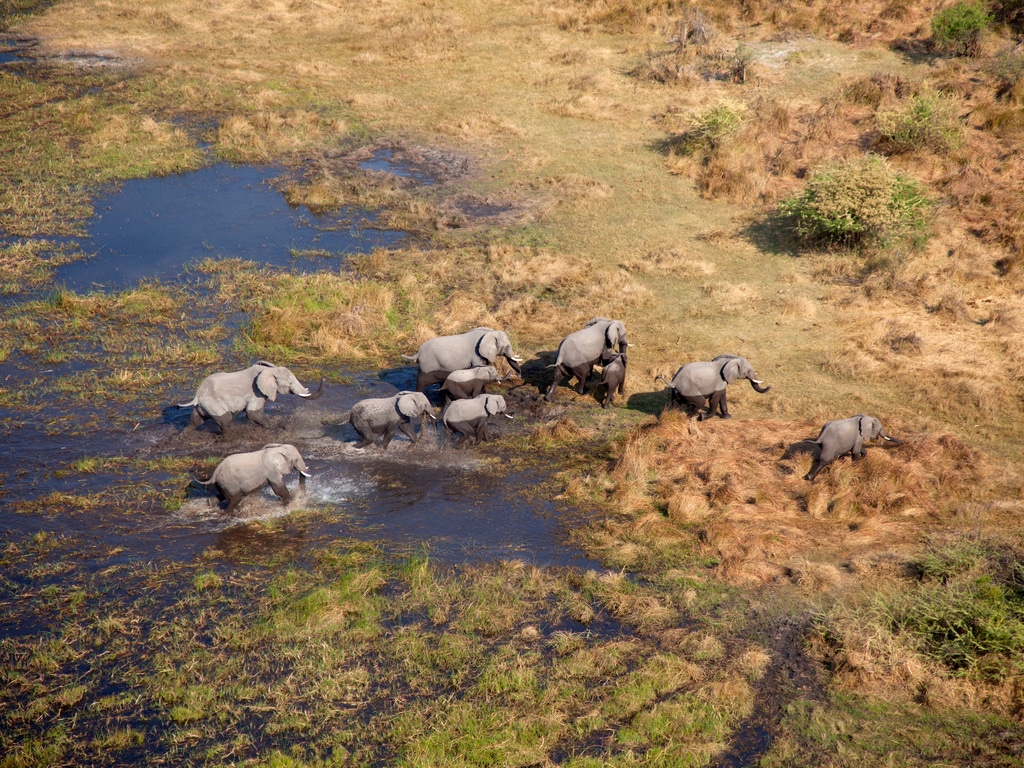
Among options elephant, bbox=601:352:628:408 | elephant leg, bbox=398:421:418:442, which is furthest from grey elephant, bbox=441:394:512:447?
elephant, bbox=601:352:628:408

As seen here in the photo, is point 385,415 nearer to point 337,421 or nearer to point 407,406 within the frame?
point 407,406

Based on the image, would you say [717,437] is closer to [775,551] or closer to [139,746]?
[775,551]

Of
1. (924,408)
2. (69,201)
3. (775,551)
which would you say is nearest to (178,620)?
(775,551)

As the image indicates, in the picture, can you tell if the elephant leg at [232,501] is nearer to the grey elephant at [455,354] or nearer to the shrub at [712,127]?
the grey elephant at [455,354]

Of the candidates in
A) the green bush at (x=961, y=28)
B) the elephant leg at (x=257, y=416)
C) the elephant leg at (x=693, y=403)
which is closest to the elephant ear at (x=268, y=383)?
the elephant leg at (x=257, y=416)

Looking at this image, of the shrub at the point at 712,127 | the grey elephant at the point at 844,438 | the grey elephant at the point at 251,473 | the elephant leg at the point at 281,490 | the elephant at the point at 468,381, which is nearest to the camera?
the grey elephant at the point at 251,473

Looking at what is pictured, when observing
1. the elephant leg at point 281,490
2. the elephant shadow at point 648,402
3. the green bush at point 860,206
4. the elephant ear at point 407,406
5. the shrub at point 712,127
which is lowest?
the elephant shadow at point 648,402

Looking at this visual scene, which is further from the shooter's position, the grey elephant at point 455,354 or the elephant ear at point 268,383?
the grey elephant at point 455,354

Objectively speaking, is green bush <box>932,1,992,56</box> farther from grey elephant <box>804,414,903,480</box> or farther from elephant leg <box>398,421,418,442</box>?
elephant leg <box>398,421,418,442</box>
